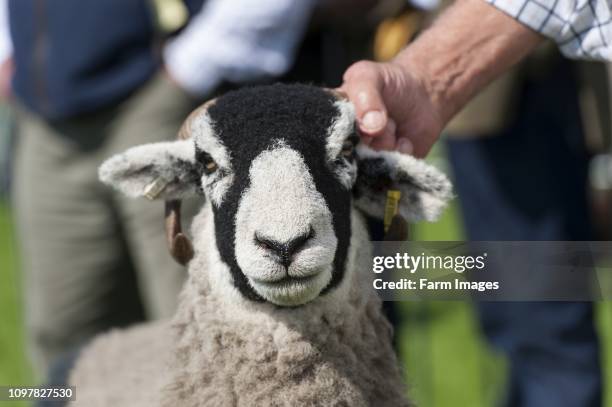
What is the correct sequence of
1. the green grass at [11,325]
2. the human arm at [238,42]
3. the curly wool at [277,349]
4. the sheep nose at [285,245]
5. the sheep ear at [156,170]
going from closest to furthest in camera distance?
the sheep nose at [285,245] < the curly wool at [277,349] < the sheep ear at [156,170] < the human arm at [238,42] < the green grass at [11,325]

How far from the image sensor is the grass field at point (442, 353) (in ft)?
11.7

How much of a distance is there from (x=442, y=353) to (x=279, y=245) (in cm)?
280

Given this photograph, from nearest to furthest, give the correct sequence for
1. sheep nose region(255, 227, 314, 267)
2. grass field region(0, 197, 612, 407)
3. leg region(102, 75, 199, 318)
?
sheep nose region(255, 227, 314, 267)
leg region(102, 75, 199, 318)
grass field region(0, 197, 612, 407)

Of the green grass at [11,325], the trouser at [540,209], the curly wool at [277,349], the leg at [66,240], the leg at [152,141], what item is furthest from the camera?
the green grass at [11,325]

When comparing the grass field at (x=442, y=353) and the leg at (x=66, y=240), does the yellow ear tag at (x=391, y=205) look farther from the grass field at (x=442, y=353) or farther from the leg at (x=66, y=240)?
the grass field at (x=442, y=353)

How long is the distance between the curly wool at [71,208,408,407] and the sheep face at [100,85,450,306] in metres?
0.06

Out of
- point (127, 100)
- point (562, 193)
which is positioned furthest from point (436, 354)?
point (127, 100)

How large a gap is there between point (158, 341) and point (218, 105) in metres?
0.71

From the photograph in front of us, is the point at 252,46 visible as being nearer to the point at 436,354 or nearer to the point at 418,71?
the point at 418,71

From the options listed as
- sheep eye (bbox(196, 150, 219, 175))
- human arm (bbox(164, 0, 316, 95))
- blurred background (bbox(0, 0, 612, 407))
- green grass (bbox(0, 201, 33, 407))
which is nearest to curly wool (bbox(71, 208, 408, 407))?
sheep eye (bbox(196, 150, 219, 175))

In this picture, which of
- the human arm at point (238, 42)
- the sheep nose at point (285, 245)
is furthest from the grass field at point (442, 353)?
the sheep nose at point (285, 245)

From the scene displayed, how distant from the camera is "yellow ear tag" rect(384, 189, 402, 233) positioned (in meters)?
1.53

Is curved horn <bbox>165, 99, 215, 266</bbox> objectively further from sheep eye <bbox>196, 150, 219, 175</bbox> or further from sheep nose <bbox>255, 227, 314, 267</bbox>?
sheep nose <bbox>255, 227, 314, 267</bbox>

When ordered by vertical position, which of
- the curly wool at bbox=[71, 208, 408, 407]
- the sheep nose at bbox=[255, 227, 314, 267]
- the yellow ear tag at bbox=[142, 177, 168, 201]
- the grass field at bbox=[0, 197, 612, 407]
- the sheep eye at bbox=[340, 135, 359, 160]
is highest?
the sheep eye at bbox=[340, 135, 359, 160]
